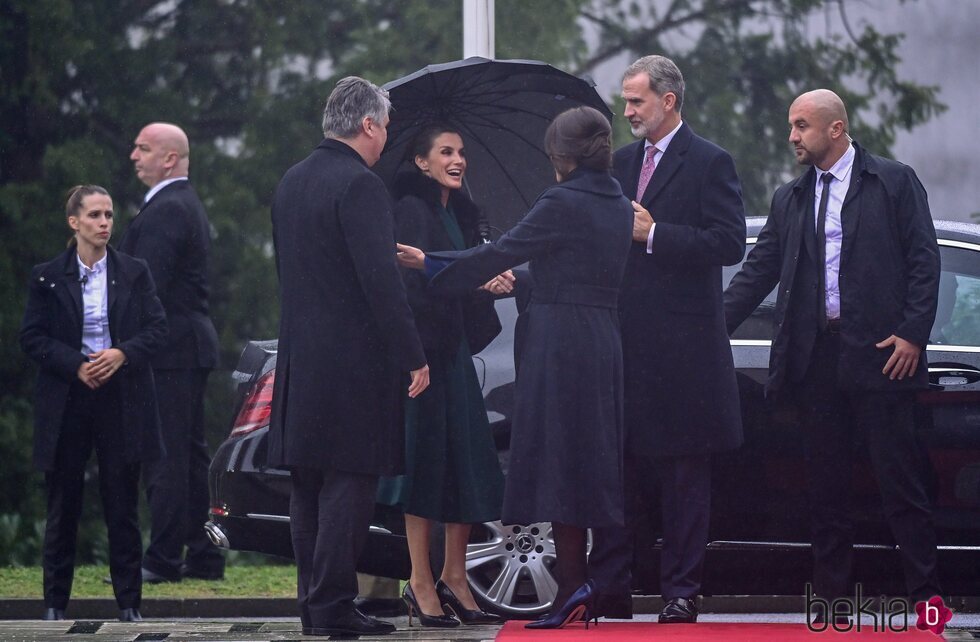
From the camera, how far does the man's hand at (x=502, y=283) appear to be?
646 centimetres

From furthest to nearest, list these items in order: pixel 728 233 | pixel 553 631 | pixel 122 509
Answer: pixel 122 509
pixel 728 233
pixel 553 631

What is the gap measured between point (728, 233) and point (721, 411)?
0.65 meters

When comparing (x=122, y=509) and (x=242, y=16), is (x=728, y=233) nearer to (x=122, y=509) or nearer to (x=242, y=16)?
(x=122, y=509)

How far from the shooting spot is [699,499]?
6281mm

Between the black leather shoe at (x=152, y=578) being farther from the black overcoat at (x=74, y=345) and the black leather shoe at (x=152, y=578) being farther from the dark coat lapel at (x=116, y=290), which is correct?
the dark coat lapel at (x=116, y=290)

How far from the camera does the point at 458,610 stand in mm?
6695

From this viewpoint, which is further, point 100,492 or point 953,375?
point 100,492

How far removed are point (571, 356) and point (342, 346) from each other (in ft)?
2.57

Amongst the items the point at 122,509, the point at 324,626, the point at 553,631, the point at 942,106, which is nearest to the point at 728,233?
the point at 553,631

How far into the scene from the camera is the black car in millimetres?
6805

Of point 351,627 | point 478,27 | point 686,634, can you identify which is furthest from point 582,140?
point 478,27

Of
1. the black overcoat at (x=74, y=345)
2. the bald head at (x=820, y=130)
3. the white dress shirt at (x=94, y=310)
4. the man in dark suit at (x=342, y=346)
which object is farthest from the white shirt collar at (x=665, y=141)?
the white dress shirt at (x=94, y=310)

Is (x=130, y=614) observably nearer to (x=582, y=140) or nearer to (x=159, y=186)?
(x=159, y=186)

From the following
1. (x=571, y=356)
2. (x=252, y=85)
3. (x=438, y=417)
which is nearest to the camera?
(x=571, y=356)
